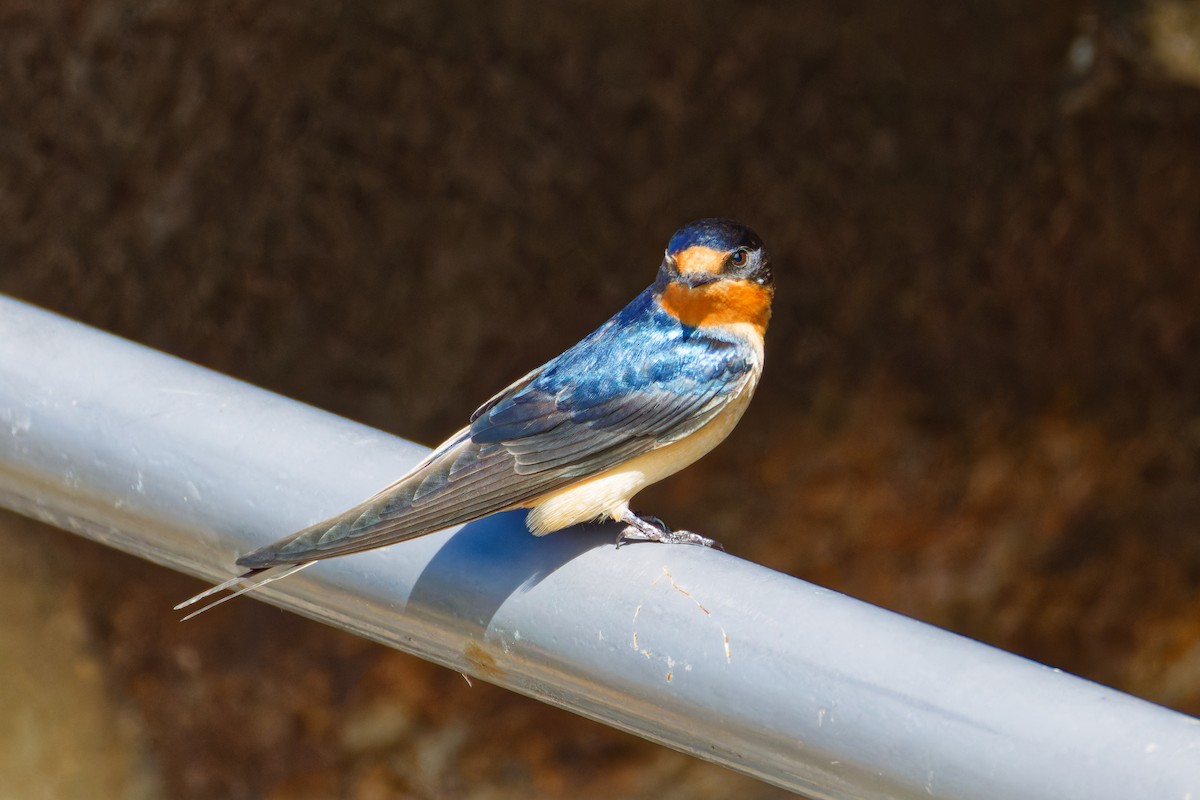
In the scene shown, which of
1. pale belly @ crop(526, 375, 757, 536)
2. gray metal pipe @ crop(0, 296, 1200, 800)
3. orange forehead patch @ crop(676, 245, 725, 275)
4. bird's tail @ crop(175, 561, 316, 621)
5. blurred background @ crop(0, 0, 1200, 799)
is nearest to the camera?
gray metal pipe @ crop(0, 296, 1200, 800)

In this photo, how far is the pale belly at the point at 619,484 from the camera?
1.64 meters

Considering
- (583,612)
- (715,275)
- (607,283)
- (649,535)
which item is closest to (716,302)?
(715,275)

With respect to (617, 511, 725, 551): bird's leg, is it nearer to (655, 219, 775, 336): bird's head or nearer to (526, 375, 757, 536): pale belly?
(526, 375, 757, 536): pale belly

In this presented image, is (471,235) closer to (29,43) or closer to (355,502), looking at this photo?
(29,43)

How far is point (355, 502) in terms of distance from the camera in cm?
135

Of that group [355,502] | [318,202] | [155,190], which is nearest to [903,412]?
[318,202]

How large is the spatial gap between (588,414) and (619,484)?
0.10 m

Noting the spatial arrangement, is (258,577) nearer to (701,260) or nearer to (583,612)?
(583,612)

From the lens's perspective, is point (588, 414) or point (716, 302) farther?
point (716, 302)

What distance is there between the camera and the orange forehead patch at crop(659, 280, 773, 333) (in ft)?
6.45

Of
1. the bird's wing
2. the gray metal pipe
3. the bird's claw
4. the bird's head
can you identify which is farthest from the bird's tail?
the bird's head

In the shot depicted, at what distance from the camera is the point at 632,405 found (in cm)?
186

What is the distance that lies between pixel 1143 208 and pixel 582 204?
140 centimetres

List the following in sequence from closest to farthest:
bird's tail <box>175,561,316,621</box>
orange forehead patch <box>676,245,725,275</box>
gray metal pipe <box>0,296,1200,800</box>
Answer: gray metal pipe <box>0,296,1200,800</box> → bird's tail <box>175,561,316,621</box> → orange forehead patch <box>676,245,725,275</box>
